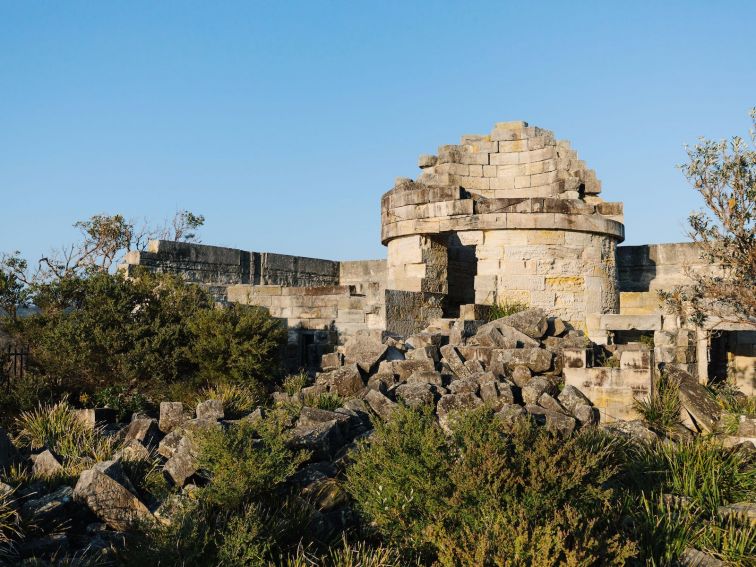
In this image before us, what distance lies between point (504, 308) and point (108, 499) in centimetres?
909

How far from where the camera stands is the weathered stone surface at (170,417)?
898 centimetres

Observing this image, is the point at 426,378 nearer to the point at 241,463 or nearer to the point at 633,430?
the point at 633,430

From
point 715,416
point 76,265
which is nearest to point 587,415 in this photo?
point 715,416

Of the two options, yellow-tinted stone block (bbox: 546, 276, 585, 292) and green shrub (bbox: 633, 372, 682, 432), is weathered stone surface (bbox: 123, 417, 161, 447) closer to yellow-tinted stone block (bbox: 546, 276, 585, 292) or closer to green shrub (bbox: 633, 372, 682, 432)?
green shrub (bbox: 633, 372, 682, 432)

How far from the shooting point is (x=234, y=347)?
11109 mm

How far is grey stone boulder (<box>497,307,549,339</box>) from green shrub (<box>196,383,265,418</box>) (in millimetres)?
4097

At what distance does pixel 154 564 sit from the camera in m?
5.10

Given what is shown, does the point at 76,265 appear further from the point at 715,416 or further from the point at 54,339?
the point at 715,416

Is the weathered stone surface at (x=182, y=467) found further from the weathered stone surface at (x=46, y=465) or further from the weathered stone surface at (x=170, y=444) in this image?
the weathered stone surface at (x=46, y=465)

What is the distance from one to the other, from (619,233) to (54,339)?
34.1ft

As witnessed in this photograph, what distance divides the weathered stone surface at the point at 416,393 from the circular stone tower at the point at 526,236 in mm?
4787

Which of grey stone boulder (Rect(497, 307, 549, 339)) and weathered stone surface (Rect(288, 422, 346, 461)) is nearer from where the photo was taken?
weathered stone surface (Rect(288, 422, 346, 461))

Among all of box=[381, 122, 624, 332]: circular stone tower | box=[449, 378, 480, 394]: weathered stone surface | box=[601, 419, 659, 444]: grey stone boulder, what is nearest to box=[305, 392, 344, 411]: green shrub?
box=[449, 378, 480, 394]: weathered stone surface

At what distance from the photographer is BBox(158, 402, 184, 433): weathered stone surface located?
8.98m
